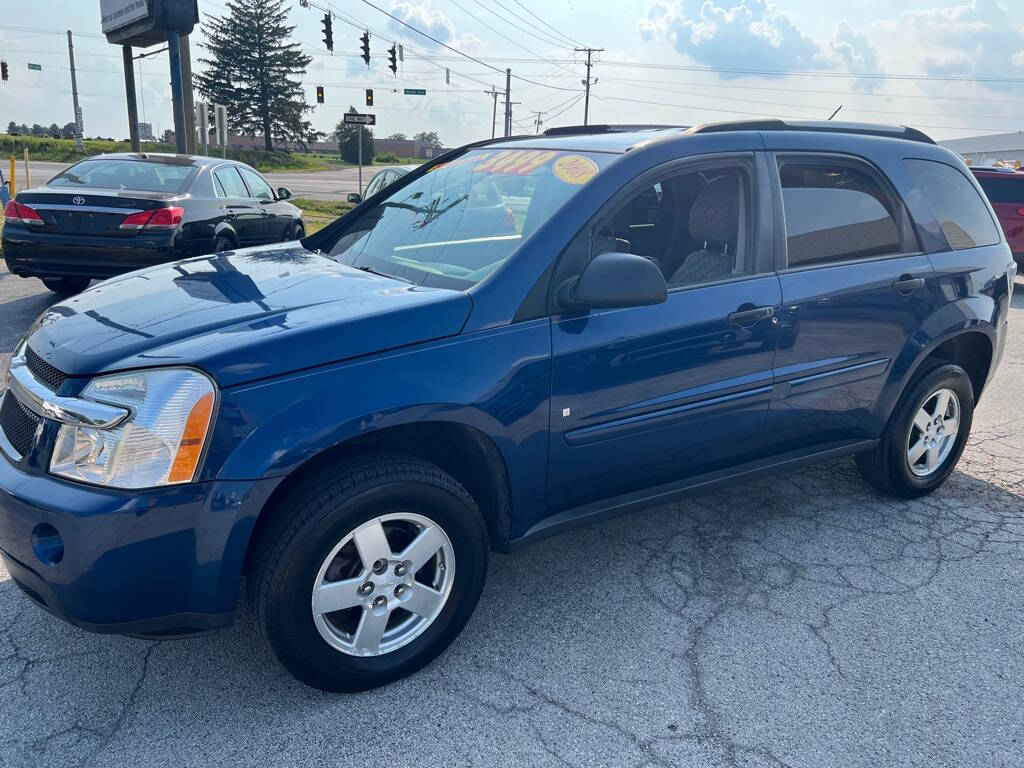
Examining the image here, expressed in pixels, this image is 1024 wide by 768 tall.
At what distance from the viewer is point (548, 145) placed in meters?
3.51

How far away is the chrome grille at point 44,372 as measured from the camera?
94.4 inches

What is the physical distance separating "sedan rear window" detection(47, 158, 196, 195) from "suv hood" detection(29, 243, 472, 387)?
5275 mm

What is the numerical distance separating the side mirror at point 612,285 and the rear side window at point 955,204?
196 cm

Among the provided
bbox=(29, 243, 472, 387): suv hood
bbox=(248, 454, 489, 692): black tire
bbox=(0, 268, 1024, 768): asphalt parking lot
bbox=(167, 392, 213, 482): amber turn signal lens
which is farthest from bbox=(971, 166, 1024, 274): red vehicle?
bbox=(167, 392, 213, 482): amber turn signal lens

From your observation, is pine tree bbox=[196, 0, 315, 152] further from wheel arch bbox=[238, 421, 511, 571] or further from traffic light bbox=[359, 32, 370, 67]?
wheel arch bbox=[238, 421, 511, 571]

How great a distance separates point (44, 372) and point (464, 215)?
163 centimetres

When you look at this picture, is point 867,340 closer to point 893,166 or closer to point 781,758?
point 893,166

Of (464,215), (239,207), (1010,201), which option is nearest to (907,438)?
(464,215)

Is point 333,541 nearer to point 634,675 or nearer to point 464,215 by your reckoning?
point 634,675

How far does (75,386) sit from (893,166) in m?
3.56

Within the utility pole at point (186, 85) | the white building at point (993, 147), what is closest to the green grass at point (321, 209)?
the utility pole at point (186, 85)

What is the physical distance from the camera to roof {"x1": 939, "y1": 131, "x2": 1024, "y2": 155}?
41.8m

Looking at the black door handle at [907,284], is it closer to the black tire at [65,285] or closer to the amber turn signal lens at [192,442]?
the amber turn signal lens at [192,442]

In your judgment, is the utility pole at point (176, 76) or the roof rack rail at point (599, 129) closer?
the roof rack rail at point (599, 129)
